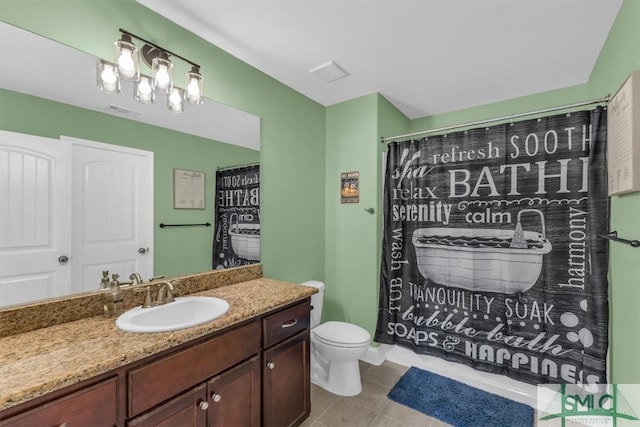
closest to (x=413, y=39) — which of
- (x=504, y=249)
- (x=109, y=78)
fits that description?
(x=504, y=249)

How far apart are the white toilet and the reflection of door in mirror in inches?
51.1

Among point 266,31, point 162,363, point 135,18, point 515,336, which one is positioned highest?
point 266,31

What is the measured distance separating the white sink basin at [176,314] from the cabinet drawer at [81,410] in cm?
22

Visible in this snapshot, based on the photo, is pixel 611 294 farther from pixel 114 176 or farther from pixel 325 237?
pixel 114 176

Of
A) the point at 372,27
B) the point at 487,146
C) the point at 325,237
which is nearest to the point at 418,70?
the point at 372,27

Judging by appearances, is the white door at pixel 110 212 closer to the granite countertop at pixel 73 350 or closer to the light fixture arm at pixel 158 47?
the granite countertop at pixel 73 350

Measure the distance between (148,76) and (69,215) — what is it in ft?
2.58

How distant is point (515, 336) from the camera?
6.68 feet

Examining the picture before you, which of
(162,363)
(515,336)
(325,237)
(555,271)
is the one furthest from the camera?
(325,237)

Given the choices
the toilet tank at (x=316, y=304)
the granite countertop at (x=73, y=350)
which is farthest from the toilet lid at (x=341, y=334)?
the granite countertop at (x=73, y=350)

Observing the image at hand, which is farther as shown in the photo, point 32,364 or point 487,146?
point 487,146

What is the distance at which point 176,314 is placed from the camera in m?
1.43

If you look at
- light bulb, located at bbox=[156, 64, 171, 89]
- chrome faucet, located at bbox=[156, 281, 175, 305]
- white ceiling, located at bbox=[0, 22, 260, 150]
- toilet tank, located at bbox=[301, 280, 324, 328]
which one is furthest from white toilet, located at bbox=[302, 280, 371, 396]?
light bulb, located at bbox=[156, 64, 171, 89]

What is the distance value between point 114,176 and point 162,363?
0.89 m
